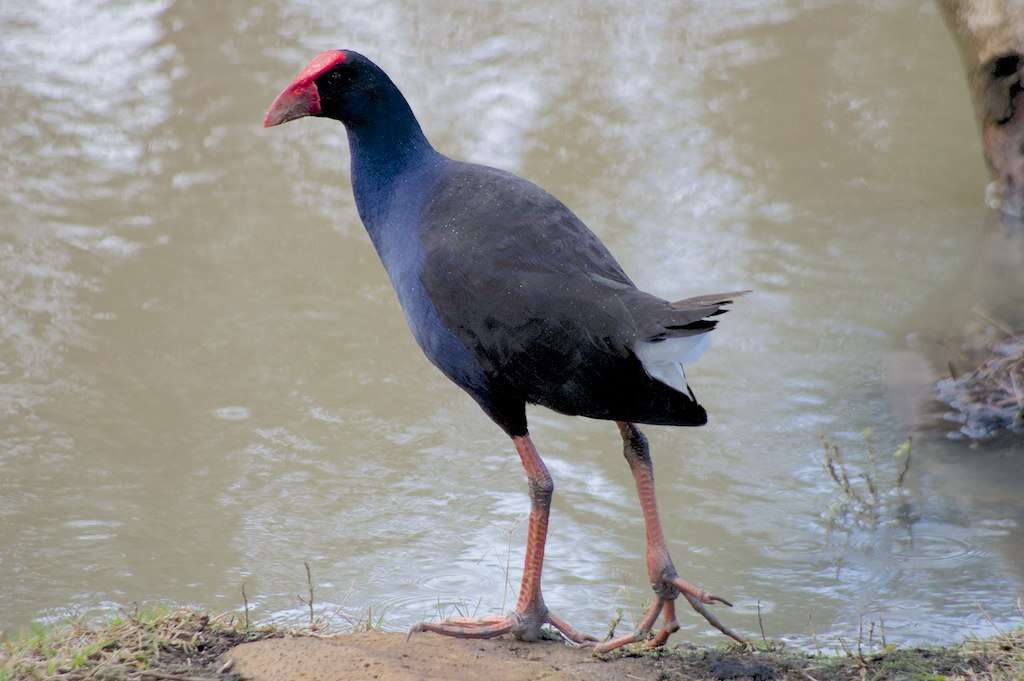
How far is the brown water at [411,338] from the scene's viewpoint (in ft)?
14.4

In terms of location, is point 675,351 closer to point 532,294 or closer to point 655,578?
point 532,294

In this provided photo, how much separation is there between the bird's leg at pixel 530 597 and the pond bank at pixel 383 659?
0.14ft

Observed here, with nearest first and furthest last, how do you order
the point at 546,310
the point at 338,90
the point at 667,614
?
1. the point at 546,310
2. the point at 667,614
3. the point at 338,90

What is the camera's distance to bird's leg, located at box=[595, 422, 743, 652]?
9.95ft

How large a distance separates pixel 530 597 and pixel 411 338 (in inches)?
117

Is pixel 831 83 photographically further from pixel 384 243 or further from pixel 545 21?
pixel 384 243

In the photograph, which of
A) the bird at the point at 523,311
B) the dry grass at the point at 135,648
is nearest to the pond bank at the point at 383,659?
the dry grass at the point at 135,648

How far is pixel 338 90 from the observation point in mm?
3385

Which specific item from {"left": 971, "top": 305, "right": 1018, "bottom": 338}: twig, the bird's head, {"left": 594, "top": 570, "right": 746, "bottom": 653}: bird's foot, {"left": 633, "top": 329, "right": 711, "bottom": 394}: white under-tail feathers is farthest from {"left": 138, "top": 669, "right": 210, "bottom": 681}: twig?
{"left": 971, "top": 305, "right": 1018, "bottom": 338}: twig

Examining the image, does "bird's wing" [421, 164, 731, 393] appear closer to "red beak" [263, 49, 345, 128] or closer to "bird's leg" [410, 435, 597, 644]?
"bird's leg" [410, 435, 597, 644]

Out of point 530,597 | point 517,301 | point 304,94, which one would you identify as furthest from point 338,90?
point 530,597

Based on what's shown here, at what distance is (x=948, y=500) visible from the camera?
14.9 ft

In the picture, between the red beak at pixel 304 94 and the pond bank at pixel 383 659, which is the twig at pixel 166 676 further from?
the red beak at pixel 304 94

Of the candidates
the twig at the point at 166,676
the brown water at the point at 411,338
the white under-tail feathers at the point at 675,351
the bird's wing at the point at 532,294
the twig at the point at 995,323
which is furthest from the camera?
the twig at the point at 995,323
